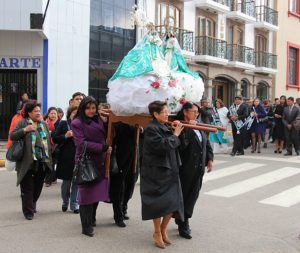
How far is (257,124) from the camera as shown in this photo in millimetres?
16078

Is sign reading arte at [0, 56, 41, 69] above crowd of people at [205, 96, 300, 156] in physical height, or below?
above

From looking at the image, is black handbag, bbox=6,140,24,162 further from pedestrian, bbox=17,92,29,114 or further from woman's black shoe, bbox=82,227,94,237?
pedestrian, bbox=17,92,29,114

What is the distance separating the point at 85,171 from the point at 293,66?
27837 millimetres

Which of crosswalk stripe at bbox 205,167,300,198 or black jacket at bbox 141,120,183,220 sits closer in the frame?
black jacket at bbox 141,120,183,220

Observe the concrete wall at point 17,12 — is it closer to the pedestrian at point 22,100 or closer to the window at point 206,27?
the pedestrian at point 22,100

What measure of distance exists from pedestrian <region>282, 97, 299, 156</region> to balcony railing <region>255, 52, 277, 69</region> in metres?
13.2

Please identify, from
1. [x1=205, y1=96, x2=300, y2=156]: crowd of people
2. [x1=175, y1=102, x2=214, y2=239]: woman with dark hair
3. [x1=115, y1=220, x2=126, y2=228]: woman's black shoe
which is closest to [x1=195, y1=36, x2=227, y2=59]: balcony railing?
[x1=205, y1=96, x2=300, y2=156]: crowd of people

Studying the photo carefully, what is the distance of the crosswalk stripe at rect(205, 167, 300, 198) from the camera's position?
9266 millimetres

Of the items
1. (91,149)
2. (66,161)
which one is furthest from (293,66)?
(91,149)

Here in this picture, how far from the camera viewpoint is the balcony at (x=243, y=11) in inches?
1023

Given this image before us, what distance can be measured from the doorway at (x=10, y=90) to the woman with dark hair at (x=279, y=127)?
27.4ft

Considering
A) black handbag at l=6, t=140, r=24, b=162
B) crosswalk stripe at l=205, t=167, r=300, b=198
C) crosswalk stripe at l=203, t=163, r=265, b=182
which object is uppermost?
black handbag at l=6, t=140, r=24, b=162

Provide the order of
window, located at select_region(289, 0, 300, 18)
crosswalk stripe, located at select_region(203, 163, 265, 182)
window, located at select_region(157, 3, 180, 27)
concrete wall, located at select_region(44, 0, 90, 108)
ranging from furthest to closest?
1. window, located at select_region(289, 0, 300, 18)
2. window, located at select_region(157, 3, 180, 27)
3. concrete wall, located at select_region(44, 0, 90, 108)
4. crosswalk stripe, located at select_region(203, 163, 265, 182)

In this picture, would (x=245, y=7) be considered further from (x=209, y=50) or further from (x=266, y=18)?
(x=209, y=50)
